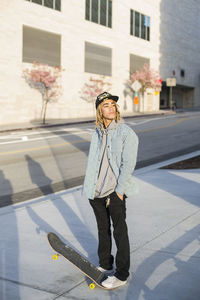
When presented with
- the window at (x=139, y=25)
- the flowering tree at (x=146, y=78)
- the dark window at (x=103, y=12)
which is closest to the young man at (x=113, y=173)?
the dark window at (x=103, y=12)

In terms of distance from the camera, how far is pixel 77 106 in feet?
136

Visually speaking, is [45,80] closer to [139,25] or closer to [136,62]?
[136,62]

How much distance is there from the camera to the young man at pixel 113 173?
4.46m

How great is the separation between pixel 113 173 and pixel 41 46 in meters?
34.8

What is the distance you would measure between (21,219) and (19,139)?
14.9m

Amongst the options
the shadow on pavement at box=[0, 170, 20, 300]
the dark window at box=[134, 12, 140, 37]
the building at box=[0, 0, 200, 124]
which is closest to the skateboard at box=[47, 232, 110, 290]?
the shadow on pavement at box=[0, 170, 20, 300]

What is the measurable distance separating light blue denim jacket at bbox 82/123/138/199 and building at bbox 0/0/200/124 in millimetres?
30814

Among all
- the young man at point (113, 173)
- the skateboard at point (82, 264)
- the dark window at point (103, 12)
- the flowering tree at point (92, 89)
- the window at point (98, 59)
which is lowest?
the skateboard at point (82, 264)

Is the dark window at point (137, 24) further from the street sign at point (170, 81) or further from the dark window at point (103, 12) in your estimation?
the street sign at point (170, 81)

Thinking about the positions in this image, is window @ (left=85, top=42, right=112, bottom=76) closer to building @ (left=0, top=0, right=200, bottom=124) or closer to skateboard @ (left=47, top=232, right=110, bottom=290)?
building @ (left=0, top=0, right=200, bottom=124)

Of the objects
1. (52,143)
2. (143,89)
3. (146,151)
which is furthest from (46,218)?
(143,89)

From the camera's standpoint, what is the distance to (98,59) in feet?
145

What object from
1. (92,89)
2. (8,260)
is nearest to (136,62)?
(92,89)

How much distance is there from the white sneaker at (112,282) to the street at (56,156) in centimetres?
494
